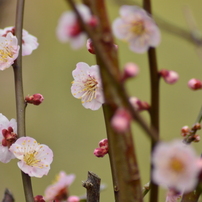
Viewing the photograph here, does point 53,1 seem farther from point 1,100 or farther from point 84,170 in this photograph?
point 84,170

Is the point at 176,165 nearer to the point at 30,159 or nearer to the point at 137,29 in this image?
the point at 137,29

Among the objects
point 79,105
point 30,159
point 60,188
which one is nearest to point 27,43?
point 30,159

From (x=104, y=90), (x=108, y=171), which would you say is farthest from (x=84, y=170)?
(x=104, y=90)

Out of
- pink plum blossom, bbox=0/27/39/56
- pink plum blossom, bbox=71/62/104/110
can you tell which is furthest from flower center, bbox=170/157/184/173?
pink plum blossom, bbox=0/27/39/56

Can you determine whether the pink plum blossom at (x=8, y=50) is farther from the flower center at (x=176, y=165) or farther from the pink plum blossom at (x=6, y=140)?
the flower center at (x=176, y=165)

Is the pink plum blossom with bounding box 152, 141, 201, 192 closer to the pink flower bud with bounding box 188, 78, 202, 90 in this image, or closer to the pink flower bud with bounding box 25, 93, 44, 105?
the pink flower bud with bounding box 188, 78, 202, 90

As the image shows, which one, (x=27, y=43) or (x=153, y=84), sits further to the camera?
(x=27, y=43)
